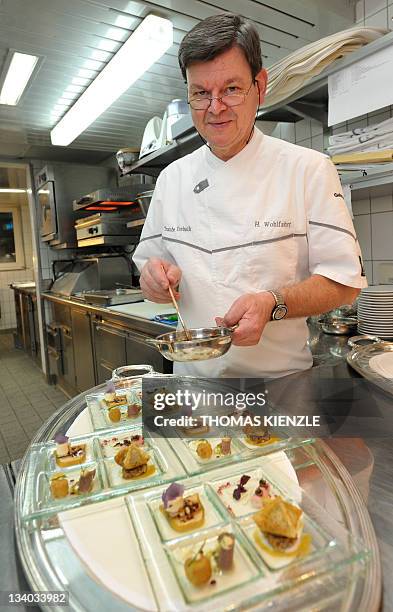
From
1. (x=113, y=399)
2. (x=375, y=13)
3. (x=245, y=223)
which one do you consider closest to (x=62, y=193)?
(x=375, y=13)

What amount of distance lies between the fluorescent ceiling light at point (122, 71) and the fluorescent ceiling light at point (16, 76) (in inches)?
16.5

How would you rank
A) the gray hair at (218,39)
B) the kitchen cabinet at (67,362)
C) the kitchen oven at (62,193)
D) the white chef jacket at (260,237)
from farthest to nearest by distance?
the kitchen oven at (62,193) → the kitchen cabinet at (67,362) → the white chef jacket at (260,237) → the gray hair at (218,39)

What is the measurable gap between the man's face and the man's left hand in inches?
20.2

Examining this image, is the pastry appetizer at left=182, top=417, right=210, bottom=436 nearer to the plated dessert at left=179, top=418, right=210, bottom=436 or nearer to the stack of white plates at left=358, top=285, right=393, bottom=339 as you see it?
the plated dessert at left=179, top=418, right=210, bottom=436

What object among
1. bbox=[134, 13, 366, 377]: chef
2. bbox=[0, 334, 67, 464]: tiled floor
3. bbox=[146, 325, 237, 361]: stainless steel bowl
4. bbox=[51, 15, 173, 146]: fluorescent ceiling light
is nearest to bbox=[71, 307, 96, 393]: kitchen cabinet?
bbox=[0, 334, 67, 464]: tiled floor

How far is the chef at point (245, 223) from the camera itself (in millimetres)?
1104

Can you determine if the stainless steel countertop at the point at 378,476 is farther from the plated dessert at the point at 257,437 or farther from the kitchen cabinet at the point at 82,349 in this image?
the kitchen cabinet at the point at 82,349

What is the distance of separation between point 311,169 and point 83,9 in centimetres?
161

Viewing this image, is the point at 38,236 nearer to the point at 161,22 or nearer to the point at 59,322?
the point at 59,322

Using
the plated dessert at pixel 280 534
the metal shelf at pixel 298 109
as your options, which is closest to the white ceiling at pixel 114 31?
the metal shelf at pixel 298 109

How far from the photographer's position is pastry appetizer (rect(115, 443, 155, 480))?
0.73 m

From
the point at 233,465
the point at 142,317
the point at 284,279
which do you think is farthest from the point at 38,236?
the point at 233,465

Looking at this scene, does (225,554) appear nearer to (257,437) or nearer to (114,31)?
(257,437)

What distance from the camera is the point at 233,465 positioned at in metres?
0.74
